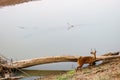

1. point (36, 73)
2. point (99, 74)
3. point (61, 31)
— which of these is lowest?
point (99, 74)

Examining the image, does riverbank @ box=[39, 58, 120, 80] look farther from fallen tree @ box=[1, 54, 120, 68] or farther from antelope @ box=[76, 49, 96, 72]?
fallen tree @ box=[1, 54, 120, 68]

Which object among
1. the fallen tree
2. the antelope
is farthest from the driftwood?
the antelope

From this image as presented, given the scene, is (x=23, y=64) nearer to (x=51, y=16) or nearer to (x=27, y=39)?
(x=27, y=39)

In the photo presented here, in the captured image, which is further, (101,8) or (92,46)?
(101,8)

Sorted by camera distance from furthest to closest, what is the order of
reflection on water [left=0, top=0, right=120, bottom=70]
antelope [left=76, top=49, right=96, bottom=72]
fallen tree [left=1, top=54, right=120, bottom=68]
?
reflection on water [left=0, top=0, right=120, bottom=70], fallen tree [left=1, top=54, right=120, bottom=68], antelope [left=76, top=49, right=96, bottom=72]

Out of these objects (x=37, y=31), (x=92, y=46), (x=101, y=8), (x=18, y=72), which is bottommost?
(x=18, y=72)

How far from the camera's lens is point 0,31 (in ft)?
62.9

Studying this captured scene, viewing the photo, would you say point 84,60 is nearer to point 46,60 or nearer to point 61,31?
point 46,60

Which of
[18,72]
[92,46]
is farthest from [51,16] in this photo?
[18,72]

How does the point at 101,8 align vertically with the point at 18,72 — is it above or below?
above

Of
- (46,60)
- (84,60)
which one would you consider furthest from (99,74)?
(46,60)

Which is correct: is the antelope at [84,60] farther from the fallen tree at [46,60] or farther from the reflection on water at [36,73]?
the reflection on water at [36,73]

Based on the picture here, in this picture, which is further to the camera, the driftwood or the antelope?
the driftwood

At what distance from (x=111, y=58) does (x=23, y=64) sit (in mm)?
3008
